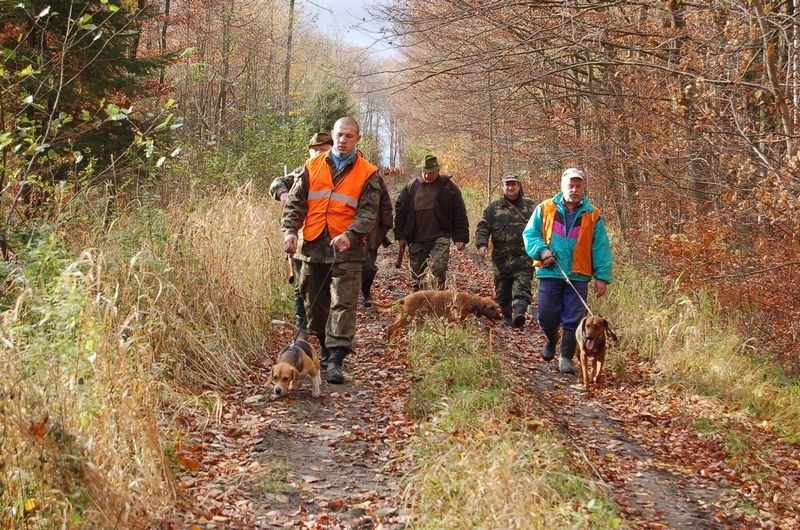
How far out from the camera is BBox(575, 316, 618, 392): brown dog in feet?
24.4

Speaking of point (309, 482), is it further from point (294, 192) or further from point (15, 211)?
point (15, 211)

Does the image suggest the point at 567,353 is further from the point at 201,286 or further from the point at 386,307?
the point at 201,286

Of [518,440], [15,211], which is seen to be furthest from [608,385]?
[15,211]

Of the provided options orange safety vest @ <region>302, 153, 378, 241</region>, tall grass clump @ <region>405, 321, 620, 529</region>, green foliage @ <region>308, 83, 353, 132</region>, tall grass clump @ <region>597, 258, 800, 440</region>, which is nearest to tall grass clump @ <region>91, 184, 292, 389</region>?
orange safety vest @ <region>302, 153, 378, 241</region>

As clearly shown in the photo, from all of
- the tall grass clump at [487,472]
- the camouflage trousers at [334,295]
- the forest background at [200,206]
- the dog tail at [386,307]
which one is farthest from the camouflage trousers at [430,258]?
the tall grass clump at [487,472]

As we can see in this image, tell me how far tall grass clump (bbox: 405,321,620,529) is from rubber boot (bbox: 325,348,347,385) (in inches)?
35.8

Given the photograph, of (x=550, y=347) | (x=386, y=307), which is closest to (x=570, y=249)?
(x=550, y=347)

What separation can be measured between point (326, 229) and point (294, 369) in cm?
134

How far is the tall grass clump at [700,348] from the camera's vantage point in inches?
289

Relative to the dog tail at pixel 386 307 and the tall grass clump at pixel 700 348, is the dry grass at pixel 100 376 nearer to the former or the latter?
the dog tail at pixel 386 307

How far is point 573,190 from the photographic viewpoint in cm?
790

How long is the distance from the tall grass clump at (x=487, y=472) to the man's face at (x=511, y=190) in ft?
14.7

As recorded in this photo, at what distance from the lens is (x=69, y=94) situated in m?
10.3

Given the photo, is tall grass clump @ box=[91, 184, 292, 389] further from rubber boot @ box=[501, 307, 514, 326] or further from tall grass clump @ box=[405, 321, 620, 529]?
rubber boot @ box=[501, 307, 514, 326]
